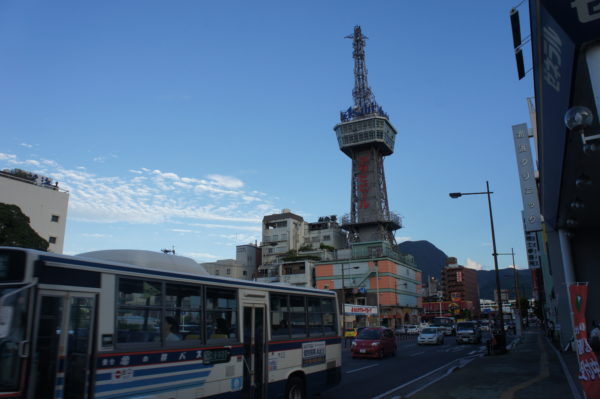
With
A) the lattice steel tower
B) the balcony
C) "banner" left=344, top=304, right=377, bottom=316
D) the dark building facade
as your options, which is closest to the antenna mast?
the lattice steel tower

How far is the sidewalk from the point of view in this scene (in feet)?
37.4

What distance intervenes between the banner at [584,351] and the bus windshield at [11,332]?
30.7 feet

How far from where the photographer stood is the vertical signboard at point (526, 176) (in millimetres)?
25734

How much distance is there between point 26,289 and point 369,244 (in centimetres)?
8032

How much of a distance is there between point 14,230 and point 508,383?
34.6m

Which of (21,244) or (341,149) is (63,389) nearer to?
(21,244)

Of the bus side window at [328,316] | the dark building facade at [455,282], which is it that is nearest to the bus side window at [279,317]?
the bus side window at [328,316]

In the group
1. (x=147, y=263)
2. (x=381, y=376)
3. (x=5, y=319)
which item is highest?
(x=147, y=263)

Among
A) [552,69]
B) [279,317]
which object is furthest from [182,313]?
[552,69]

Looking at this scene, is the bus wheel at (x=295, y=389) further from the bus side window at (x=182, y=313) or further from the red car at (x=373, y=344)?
the red car at (x=373, y=344)

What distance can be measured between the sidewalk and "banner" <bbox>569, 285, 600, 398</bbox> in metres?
3.08

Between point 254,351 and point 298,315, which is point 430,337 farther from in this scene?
point 254,351

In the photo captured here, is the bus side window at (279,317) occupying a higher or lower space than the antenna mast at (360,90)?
lower

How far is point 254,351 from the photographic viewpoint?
30.1 ft
